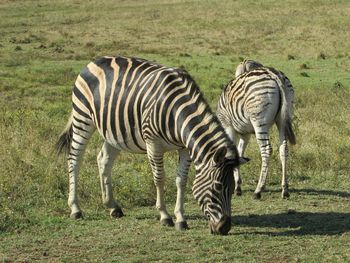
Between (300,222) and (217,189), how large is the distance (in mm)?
1715

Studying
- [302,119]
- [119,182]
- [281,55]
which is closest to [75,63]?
[281,55]

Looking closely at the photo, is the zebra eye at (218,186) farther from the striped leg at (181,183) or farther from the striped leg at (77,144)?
the striped leg at (77,144)

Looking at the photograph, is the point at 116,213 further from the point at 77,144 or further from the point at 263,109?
the point at 263,109

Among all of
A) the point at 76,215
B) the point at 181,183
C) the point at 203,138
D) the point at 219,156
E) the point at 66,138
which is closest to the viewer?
the point at 219,156

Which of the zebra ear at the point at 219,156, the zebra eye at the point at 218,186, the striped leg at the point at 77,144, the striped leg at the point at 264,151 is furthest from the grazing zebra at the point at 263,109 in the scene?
the zebra ear at the point at 219,156

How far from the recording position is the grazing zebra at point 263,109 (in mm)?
10000

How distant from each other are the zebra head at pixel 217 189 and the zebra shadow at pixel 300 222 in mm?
660

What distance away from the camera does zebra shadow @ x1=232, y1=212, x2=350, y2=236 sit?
799 centimetres

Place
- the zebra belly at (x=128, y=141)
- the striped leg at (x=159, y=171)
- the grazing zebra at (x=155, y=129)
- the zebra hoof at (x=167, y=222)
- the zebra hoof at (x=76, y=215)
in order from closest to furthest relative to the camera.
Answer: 1. the grazing zebra at (x=155, y=129)
2. the striped leg at (x=159, y=171)
3. the zebra hoof at (x=167, y=222)
4. the zebra belly at (x=128, y=141)
5. the zebra hoof at (x=76, y=215)

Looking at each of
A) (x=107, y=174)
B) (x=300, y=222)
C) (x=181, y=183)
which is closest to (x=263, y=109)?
(x=300, y=222)

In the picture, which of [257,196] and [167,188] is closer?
[257,196]

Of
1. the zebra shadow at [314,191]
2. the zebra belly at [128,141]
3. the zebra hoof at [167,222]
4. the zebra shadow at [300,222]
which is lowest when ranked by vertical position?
the zebra shadow at [314,191]

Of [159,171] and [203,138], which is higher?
[203,138]

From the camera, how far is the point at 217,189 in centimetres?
730
